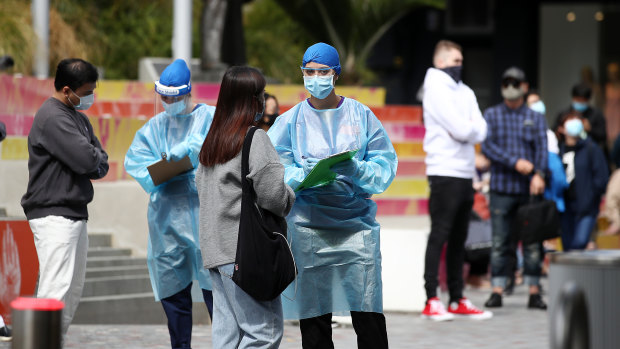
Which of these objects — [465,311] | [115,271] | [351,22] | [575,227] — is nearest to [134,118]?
[115,271]

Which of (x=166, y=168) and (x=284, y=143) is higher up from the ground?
(x=284, y=143)

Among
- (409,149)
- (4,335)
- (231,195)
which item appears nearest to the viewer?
(231,195)

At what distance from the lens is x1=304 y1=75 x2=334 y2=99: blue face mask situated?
Answer: 5.80m

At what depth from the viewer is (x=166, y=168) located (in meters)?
6.58

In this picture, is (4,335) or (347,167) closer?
(347,167)

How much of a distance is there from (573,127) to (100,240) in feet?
15.8

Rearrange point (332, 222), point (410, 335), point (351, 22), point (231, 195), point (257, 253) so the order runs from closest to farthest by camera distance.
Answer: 1. point (257, 253)
2. point (231, 195)
3. point (332, 222)
4. point (410, 335)
5. point (351, 22)

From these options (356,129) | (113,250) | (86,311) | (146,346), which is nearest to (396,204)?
(113,250)

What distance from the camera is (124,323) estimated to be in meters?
9.05

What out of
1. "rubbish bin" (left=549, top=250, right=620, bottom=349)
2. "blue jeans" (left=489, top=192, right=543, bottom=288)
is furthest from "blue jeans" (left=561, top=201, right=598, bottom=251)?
"rubbish bin" (left=549, top=250, right=620, bottom=349)

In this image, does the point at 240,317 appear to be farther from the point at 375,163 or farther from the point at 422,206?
the point at 422,206

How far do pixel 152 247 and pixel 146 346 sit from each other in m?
1.02

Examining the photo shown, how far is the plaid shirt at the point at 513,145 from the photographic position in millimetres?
9617

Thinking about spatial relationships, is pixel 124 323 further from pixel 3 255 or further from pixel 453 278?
pixel 453 278
